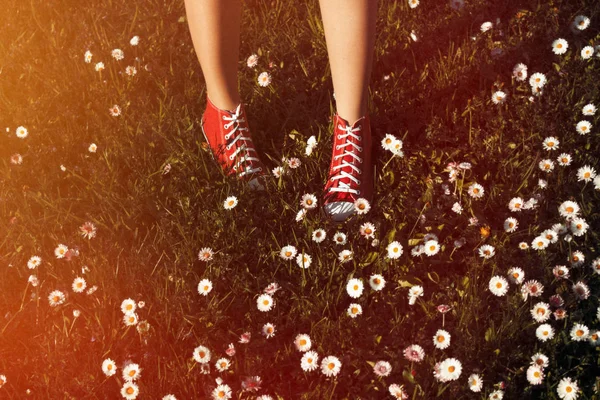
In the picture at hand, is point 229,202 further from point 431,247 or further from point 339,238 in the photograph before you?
point 431,247

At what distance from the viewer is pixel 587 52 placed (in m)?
3.11

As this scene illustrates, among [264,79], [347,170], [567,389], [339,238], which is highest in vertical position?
[264,79]

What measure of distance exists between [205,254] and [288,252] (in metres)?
0.30

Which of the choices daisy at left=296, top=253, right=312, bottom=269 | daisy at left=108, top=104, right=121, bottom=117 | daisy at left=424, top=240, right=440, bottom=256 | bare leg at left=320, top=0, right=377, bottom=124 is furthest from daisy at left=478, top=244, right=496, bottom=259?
daisy at left=108, top=104, right=121, bottom=117

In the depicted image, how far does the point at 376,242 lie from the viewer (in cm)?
255

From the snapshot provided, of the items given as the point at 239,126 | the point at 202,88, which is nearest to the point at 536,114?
the point at 239,126

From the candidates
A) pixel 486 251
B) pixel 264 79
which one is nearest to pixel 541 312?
pixel 486 251

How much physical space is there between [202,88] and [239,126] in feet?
1.40

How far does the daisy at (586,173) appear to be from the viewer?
269 cm

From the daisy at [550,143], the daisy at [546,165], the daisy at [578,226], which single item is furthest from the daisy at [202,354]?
the daisy at [550,143]

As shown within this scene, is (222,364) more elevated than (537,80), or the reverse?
(537,80)

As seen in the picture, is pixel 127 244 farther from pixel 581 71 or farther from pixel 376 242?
pixel 581 71

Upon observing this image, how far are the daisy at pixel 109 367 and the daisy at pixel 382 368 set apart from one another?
0.83 meters

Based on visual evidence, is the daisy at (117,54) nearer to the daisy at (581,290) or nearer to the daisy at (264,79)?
the daisy at (264,79)
